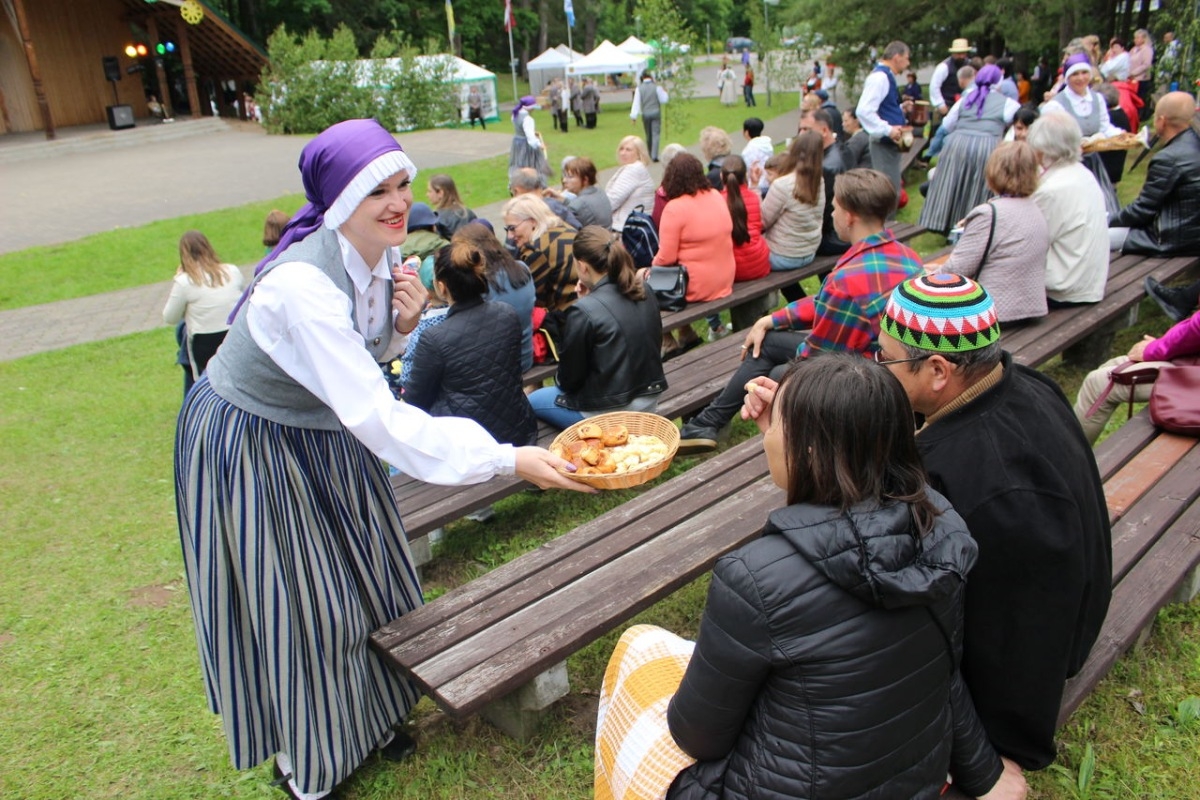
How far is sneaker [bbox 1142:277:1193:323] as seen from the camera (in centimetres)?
504

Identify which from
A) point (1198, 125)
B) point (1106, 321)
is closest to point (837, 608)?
point (1106, 321)

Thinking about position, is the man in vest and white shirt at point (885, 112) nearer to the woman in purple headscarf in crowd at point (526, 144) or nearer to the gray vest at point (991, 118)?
the gray vest at point (991, 118)

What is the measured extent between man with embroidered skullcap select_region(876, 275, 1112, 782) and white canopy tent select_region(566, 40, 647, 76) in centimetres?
2881

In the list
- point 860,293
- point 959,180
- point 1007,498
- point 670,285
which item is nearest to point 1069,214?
point 860,293

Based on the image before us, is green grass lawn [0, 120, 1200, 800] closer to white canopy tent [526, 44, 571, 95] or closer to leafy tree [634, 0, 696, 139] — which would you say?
leafy tree [634, 0, 696, 139]

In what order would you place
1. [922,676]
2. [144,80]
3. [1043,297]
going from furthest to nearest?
[144,80]
[1043,297]
[922,676]

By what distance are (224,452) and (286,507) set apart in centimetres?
22

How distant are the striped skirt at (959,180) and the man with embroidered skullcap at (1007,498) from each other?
6.63 m

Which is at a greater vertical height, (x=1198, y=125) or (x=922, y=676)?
(x=1198, y=125)

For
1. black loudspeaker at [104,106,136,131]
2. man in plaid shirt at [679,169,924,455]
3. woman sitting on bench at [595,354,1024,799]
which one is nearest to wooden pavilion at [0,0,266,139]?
black loudspeaker at [104,106,136,131]

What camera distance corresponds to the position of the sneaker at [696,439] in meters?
4.62

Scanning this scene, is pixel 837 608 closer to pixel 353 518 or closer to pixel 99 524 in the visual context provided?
pixel 353 518

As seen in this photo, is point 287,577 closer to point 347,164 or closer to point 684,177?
point 347,164

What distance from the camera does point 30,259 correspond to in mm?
12281
